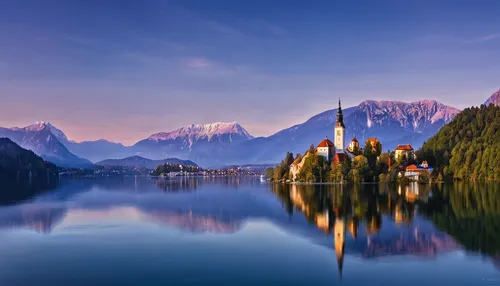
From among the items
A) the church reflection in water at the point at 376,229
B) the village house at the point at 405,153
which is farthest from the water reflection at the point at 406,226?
the village house at the point at 405,153

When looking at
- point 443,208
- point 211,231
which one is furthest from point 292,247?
point 443,208

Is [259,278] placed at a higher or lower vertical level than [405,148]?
lower

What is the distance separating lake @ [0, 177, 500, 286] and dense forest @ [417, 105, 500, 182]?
62279mm

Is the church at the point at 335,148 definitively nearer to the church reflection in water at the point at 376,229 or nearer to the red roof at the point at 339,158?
the red roof at the point at 339,158

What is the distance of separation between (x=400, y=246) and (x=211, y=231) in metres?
13.2

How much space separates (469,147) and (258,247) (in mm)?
96387

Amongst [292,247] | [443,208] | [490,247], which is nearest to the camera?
[490,247]

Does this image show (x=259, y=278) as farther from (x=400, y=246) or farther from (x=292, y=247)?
(x=400, y=246)

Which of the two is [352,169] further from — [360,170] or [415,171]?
[415,171]

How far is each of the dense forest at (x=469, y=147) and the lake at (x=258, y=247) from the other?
204ft

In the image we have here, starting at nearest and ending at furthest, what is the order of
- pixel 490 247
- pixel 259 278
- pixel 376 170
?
pixel 259 278 → pixel 490 247 → pixel 376 170

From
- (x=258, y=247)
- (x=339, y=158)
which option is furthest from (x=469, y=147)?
(x=258, y=247)

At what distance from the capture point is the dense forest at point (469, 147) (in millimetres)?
101812

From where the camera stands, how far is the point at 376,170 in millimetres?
110812
